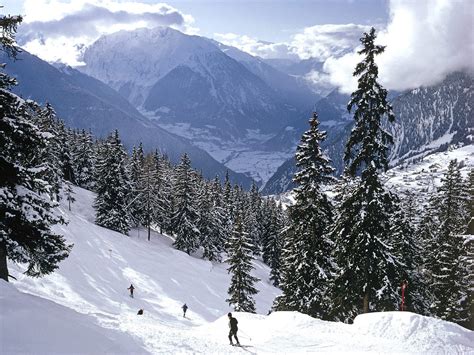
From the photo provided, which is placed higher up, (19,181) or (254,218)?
(19,181)

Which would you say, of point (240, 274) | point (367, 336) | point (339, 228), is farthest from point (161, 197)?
point (367, 336)

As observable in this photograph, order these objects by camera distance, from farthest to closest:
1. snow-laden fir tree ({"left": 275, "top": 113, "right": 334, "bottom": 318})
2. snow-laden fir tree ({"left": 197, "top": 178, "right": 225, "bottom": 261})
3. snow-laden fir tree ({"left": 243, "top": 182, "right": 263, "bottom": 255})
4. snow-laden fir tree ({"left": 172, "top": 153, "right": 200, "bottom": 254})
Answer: snow-laden fir tree ({"left": 243, "top": 182, "right": 263, "bottom": 255}), snow-laden fir tree ({"left": 197, "top": 178, "right": 225, "bottom": 261}), snow-laden fir tree ({"left": 172, "top": 153, "right": 200, "bottom": 254}), snow-laden fir tree ({"left": 275, "top": 113, "right": 334, "bottom": 318})

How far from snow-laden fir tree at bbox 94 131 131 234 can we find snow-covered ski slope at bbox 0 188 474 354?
39.8ft

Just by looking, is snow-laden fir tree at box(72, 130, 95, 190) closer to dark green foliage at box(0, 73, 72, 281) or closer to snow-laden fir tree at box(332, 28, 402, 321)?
→ snow-laden fir tree at box(332, 28, 402, 321)

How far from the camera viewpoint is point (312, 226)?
27.1 metres

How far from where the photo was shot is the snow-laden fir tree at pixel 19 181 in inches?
583

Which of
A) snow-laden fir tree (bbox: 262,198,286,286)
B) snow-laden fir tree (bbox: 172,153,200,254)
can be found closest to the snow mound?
snow-laden fir tree (bbox: 172,153,200,254)

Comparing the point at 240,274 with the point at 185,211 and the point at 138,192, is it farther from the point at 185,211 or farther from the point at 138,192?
the point at 138,192

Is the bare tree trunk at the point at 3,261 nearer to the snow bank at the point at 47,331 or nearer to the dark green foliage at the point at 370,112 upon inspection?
the snow bank at the point at 47,331

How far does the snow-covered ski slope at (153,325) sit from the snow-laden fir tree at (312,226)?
154 inches

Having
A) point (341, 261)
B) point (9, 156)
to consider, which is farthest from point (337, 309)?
point (9, 156)

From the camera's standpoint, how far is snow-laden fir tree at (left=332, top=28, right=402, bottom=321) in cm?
2309

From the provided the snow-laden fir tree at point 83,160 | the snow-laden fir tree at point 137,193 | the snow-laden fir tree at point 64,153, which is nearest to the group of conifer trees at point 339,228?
the snow-laden fir tree at point 137,193

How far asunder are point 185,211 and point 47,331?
53.6 metres
